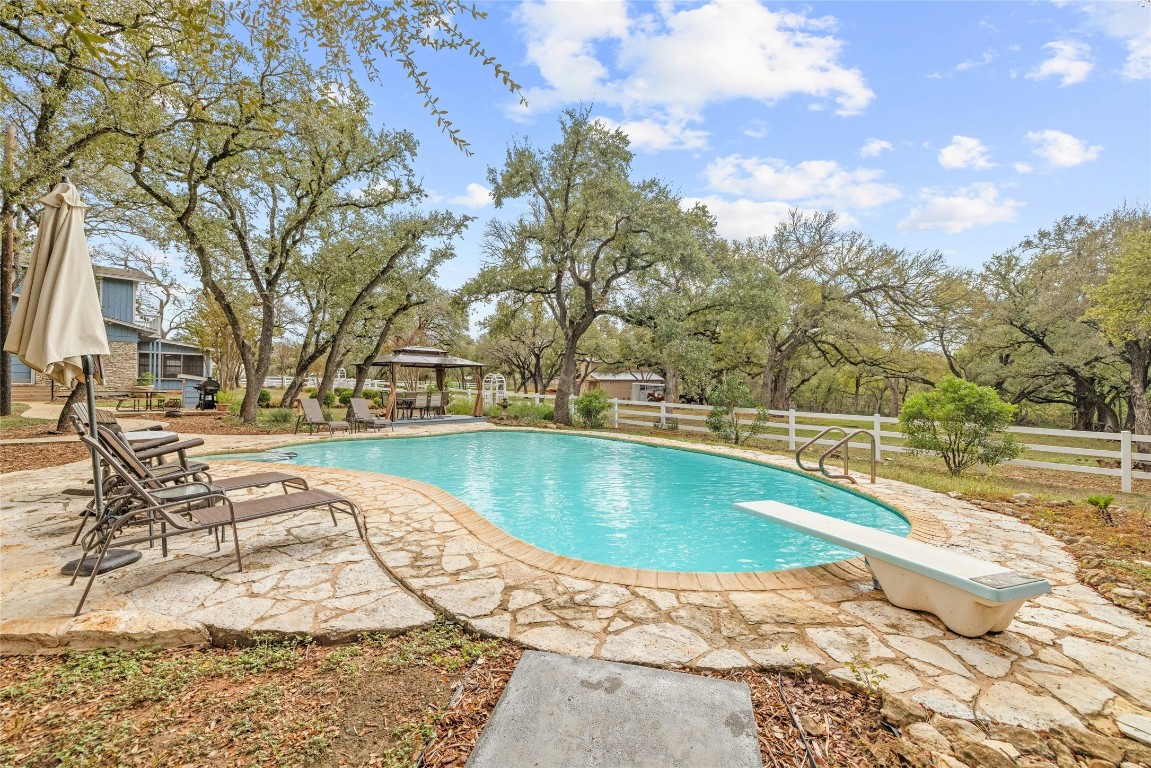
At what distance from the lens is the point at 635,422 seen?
1605cm

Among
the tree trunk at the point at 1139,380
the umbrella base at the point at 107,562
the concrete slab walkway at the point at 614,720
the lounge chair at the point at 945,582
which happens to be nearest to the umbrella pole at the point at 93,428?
the umbrella base at the point at 107,562

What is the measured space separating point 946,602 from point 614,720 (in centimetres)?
208

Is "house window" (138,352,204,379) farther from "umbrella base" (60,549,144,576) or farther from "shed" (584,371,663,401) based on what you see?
"umbrella base" (60,549,144,576)

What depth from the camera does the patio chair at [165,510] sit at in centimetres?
283

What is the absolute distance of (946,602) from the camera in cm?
263

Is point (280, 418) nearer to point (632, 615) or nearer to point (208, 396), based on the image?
point (208, 396)

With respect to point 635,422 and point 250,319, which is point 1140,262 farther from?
point 250,319

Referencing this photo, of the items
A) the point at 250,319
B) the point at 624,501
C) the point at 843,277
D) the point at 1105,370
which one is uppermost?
the point at 843,277

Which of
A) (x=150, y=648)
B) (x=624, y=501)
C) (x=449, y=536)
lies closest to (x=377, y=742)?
(x=150, y=648)

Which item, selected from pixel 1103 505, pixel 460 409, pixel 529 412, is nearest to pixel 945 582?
pixel 1103 505

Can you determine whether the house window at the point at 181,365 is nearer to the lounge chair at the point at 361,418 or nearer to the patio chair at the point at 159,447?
the lounge chair at the point at 361,418

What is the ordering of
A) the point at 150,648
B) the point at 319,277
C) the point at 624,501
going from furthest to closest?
the point at 319,277 → the point at 624,501 → the point at 150,648

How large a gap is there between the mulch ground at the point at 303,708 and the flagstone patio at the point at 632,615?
162 mm

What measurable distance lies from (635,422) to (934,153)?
10.2m
